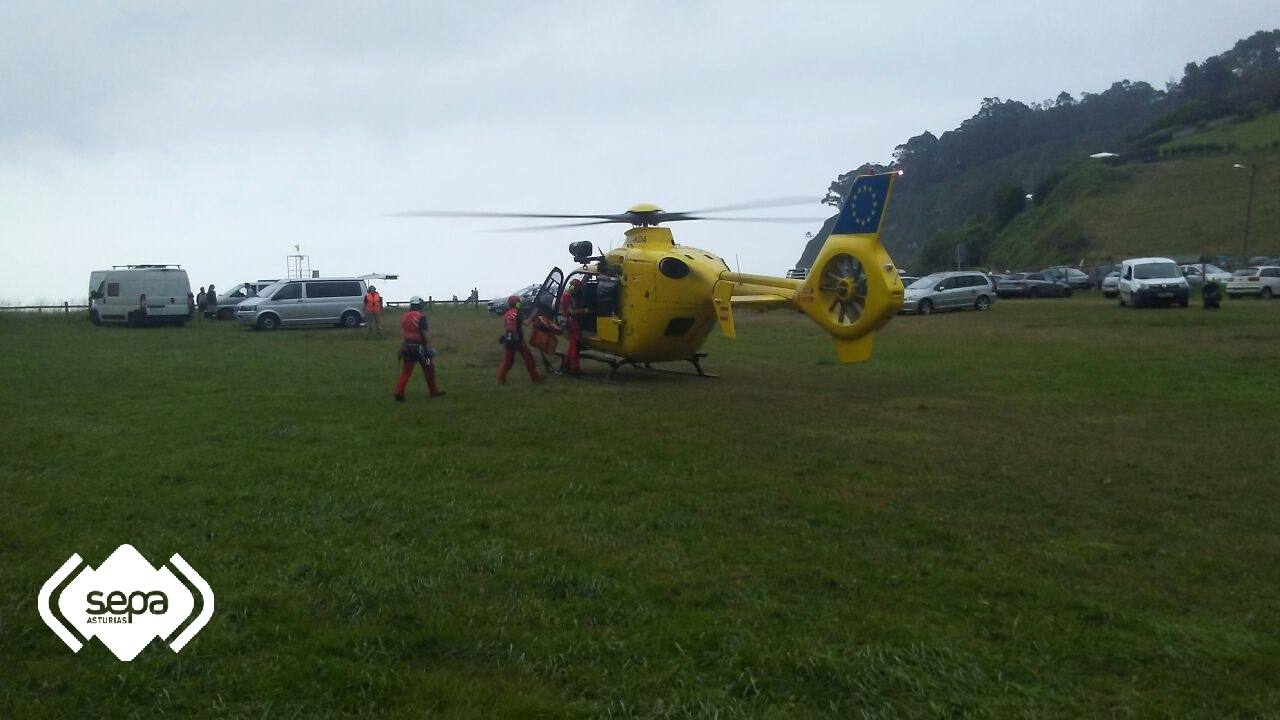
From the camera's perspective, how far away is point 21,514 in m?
7.71

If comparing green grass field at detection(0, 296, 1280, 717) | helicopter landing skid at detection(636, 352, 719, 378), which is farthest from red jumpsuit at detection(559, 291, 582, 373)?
green grass field at detection(0, 296, 1280, 717)

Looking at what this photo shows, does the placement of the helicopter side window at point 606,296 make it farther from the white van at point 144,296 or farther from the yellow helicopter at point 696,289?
the white van at point 144,296

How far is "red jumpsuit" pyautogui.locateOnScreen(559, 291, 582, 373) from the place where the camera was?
1823 cm

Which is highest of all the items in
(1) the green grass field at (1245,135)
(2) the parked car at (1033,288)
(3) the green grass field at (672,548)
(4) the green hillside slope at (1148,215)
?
(1) the green grass field at (1245,135)

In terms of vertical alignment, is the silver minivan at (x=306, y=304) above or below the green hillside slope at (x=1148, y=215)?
below

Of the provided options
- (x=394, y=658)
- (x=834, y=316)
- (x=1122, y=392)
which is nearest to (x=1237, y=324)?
(x=1122, y=392)

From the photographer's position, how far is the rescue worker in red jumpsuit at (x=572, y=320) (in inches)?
718

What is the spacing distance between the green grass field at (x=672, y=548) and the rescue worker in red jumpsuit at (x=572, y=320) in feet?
12.0

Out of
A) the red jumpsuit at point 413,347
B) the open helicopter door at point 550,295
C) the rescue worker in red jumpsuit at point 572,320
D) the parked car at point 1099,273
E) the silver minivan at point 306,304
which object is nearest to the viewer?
the red jumpsuit at point 413,347

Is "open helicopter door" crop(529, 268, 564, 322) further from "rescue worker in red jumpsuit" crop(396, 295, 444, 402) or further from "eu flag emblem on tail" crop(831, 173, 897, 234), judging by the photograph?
"eu flag emblem on tail" crop(831, 173, 897, 234)

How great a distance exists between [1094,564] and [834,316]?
8.52 meters

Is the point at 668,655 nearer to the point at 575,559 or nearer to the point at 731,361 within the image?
the point at 575,559

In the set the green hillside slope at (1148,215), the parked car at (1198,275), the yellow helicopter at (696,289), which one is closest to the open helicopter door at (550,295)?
the yellow helicopter at (696,289)

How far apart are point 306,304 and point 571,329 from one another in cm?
1845
